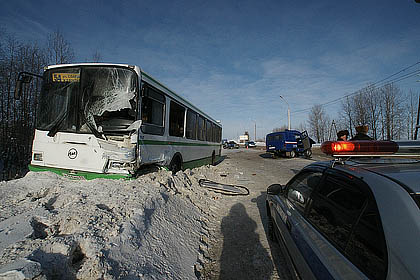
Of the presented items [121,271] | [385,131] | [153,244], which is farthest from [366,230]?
[385,131]

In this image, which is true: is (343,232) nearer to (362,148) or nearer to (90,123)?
(362,148)

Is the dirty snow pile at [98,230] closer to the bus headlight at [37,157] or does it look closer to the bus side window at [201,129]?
the bus headlight at [37,157]

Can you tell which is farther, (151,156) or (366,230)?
(151,156)

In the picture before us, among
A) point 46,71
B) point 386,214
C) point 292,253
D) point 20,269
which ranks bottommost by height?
point 292,253

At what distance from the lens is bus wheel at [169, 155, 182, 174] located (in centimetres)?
584

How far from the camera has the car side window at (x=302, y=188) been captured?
222cm

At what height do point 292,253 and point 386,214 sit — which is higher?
point 386,214

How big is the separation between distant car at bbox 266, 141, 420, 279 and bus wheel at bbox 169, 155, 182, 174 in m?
4.12

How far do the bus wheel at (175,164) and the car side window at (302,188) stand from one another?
376 cm

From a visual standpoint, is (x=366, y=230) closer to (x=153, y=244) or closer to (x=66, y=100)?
(x=153, y=244)

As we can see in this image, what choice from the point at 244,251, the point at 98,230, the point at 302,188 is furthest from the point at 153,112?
the point at 302,188

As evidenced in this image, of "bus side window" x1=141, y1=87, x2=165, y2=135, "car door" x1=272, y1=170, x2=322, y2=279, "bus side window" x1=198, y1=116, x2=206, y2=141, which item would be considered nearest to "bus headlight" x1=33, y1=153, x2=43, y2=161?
"bus side window" x1=141, y1=87, x2=165, y2=135

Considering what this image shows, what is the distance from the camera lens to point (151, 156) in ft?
15.0

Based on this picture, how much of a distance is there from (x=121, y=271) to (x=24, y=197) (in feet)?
7.80
